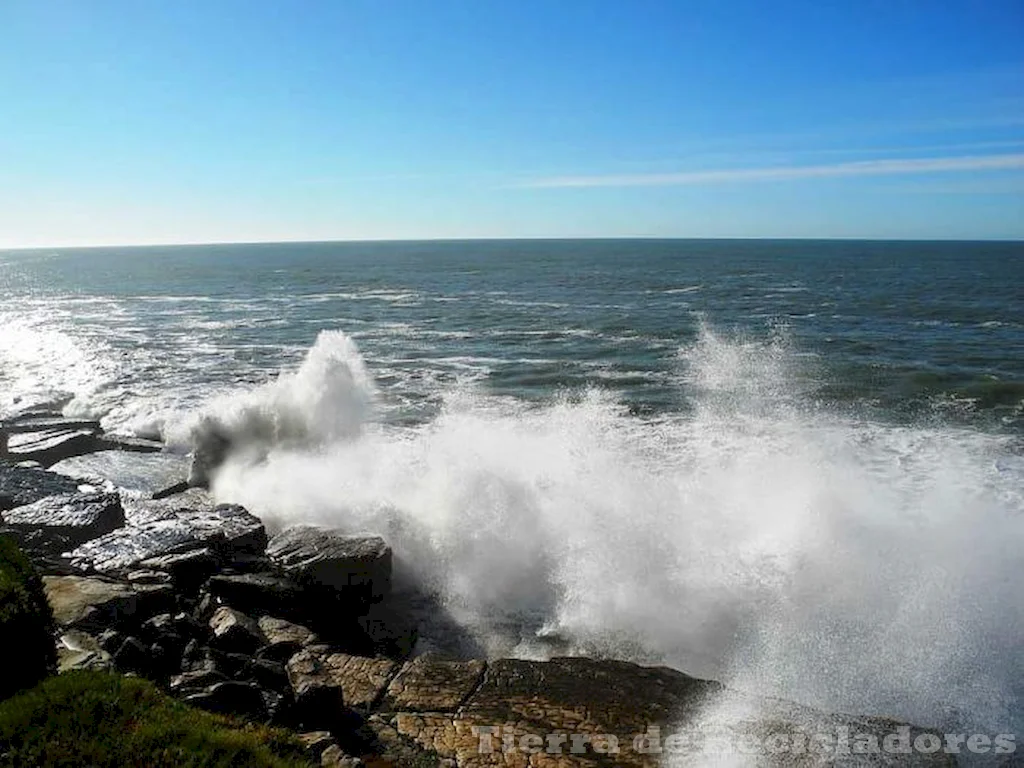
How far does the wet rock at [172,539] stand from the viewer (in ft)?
39.4

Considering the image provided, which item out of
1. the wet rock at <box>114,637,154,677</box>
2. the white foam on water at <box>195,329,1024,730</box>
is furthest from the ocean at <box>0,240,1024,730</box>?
the wet rock at <box>114,637,154,677</box>

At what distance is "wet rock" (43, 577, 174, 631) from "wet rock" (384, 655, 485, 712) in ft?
12.4

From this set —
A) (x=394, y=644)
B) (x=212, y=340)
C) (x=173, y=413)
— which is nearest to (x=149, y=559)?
(x=394, y=644)

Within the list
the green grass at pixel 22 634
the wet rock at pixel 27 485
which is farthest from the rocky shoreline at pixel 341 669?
the wet rock at pixel 27 485

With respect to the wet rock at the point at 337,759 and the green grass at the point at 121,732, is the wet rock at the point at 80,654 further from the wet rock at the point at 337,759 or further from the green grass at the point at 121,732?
the wet rock at the point at 337,759

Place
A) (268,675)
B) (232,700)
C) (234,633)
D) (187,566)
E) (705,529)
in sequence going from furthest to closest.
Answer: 1. (705,529)
2. (187,566)
3. (234,633)
4. (268,675)
5. (232,700)

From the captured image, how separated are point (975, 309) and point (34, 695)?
60.4m

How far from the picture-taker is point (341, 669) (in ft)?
30.6

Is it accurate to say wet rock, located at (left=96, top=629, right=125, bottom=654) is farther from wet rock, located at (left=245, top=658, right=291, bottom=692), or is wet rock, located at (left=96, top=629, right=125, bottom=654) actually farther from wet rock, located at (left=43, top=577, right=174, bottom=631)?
wet rock, located at (left=245, top=658, right=291, bottom=692)

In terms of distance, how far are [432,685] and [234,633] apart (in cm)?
267

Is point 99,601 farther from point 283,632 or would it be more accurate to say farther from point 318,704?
point 318,704

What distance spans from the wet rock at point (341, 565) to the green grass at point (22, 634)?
390 centimetres

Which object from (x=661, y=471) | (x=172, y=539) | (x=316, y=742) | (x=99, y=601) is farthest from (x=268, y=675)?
(x=661, y=471)

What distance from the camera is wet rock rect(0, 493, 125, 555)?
42.6 ft
